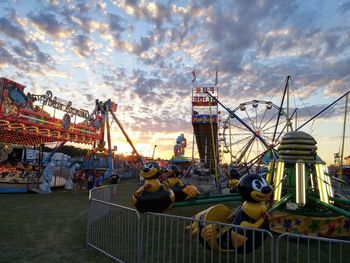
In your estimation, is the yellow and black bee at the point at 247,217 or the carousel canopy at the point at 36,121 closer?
the yellow and black bee at the point at 247,217

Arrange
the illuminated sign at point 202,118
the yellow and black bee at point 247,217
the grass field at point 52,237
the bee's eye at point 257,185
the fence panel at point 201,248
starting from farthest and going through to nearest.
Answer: the illuminated sign at point 202,118
the grass field at point 52,237
the bee's eye at point 257,185
the yellow and black bee at point 247,217
the fence panel at point 201,248

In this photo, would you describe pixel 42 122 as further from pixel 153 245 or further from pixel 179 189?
pixel 153 245

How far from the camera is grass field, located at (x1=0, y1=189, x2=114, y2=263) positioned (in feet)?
21.6

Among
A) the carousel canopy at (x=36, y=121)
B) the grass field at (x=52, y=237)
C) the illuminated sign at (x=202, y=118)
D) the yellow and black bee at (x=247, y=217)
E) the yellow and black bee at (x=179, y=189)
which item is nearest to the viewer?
the yellow and black bee at (x=247, y=217)

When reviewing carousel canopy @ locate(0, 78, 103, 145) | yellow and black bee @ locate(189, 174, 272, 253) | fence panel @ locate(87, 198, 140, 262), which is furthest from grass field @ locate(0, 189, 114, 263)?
carousel canopy @ locate(0, 78, 103, 145)

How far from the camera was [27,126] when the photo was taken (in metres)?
20.0

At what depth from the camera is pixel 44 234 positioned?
334 inches

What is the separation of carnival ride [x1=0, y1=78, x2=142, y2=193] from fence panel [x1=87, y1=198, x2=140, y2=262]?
12066mm

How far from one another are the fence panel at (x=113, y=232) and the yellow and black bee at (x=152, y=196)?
1805 mm

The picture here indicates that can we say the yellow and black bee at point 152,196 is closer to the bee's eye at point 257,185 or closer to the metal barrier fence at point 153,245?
the metal barrier fence at point 153,245

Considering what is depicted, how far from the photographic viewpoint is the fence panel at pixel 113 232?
6154 millimetres

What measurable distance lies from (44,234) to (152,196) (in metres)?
3.01

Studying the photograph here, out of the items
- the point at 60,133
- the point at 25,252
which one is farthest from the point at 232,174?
the point at 60,133

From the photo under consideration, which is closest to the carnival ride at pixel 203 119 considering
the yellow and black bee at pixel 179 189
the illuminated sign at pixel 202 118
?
the illuminated sign at pixel 202 118
